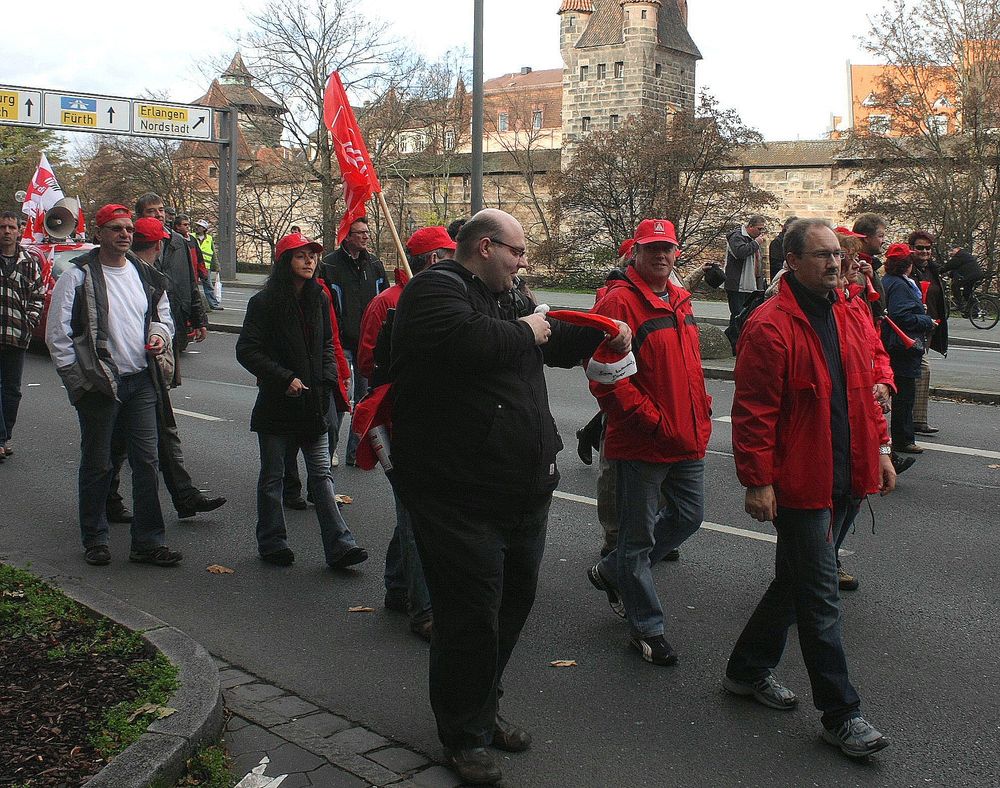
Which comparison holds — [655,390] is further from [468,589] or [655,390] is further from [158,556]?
[158,556]

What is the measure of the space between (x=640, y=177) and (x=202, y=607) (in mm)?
30944

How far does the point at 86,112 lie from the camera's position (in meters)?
32.9

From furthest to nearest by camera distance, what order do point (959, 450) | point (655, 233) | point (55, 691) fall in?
point (959, 450), point (655, 233), point (55, 691)

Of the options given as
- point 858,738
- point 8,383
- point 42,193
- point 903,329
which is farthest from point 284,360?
point 42,193

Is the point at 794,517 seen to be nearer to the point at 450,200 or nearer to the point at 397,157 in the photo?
the point at 397,157

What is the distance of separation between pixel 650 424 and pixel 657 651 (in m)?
0.97

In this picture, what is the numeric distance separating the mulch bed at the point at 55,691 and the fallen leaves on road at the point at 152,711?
0.42ft

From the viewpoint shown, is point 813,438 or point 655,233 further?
point 655,233

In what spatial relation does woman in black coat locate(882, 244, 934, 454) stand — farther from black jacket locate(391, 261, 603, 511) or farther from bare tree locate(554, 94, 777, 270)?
bare tree locate(554, 94, 777, 270)

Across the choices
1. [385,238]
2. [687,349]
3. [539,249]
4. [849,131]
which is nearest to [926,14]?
[849,131]

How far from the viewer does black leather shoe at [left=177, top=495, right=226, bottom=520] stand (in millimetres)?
7574

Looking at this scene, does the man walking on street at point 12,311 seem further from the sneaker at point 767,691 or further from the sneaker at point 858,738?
the sneaker at point 858,738

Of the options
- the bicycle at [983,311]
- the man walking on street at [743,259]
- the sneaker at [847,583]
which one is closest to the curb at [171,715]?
the sneaker at [847,583]

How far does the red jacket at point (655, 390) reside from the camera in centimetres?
491
